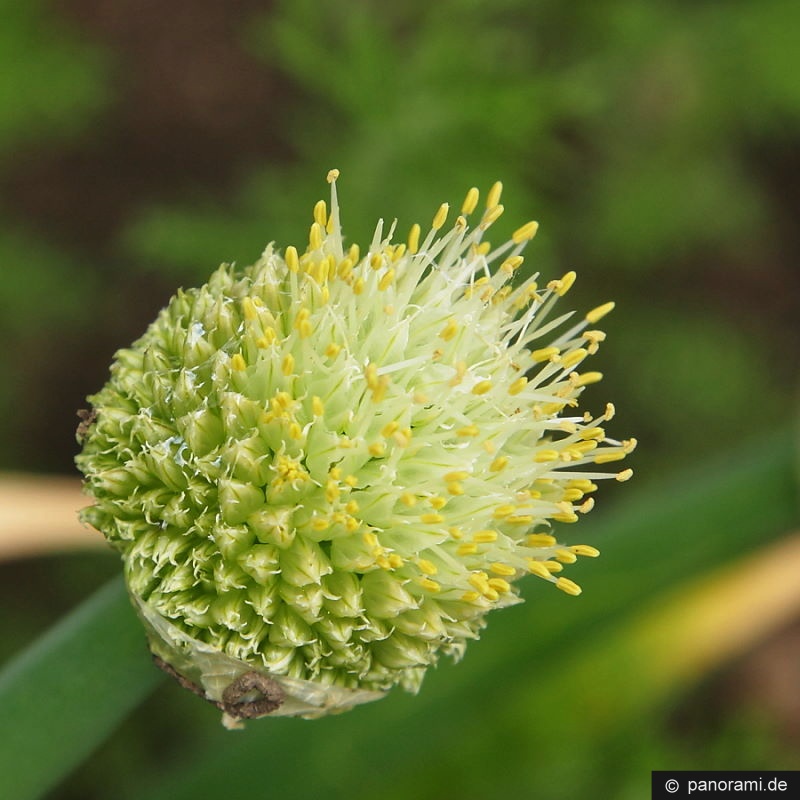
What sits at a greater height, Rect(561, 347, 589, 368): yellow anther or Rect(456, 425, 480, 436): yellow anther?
Rect(561, 347, 589, 368): yellow anther

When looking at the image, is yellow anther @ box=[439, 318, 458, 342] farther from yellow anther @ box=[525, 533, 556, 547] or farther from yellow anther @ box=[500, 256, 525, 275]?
yellow anther @ box=[525, 533, 556, 547]

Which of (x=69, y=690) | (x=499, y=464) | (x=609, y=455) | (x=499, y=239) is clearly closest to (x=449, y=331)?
A: (x=499, y=464)

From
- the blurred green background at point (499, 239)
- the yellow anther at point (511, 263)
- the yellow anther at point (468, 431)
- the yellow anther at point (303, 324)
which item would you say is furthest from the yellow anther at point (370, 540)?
the blurred green background at point (499, 239)

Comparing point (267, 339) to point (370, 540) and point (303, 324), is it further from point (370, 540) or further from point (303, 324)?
point (370, 540)

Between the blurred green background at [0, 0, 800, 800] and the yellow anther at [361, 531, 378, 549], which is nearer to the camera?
the yellow anther at [361, 531, 378, 549]

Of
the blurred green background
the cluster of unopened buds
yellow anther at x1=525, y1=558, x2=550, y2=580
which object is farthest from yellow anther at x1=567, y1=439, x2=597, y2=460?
the blurred green background

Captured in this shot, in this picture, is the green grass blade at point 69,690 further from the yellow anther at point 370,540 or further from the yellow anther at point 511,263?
the yellow anther at point 511,263

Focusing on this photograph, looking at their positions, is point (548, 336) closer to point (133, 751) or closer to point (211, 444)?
point (133, 751)
